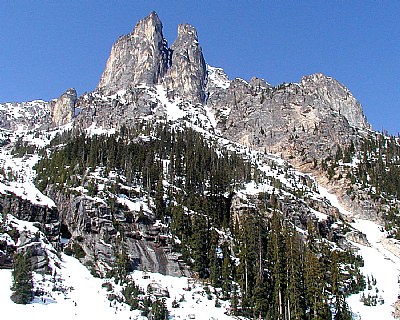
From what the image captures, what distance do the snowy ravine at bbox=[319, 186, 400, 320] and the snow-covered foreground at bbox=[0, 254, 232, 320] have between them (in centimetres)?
2453

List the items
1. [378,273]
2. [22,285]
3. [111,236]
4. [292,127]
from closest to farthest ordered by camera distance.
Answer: [22,285], [111,236], [378,273], [292,127]

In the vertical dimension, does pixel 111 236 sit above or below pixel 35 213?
below

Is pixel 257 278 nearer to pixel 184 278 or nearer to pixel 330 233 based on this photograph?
pixel 184 278

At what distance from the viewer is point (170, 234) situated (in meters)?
79.9

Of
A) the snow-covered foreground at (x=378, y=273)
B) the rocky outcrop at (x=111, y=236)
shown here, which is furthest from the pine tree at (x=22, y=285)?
the snow-covered foreground at (x=378, y=273)

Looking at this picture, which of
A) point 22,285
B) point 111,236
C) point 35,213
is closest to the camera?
point 22,285

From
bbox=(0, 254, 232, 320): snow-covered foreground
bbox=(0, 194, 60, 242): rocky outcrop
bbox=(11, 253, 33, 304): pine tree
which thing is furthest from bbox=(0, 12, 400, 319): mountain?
bbox=(11, 253, 33, 304): pine tree

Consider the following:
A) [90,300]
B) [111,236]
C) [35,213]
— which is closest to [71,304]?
[90,300]

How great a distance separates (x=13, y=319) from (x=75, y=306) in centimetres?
820

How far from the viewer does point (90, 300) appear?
57.8 meters

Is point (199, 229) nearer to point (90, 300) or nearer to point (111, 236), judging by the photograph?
point (111, 236)

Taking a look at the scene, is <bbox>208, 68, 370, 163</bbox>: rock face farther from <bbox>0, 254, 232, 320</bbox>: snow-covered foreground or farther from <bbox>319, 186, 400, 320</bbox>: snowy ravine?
<bbox>0, 254, 232, 320</bbox>: snow-covered foreground

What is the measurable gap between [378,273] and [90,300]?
57.9m

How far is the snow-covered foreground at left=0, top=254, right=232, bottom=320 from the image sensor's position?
172 feet
